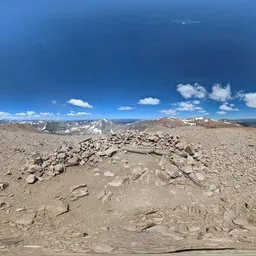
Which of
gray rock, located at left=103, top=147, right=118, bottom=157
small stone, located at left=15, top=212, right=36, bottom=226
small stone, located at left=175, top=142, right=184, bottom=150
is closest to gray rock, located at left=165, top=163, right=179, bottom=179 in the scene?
small stone, located at left=175, top=142, right=184, bottom=150

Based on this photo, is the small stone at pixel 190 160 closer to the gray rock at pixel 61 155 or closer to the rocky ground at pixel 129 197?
the rocky ground at pixel 129 197

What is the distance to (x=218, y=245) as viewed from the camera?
287 inches

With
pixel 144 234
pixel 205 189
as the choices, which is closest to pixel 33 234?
pixel 144 234

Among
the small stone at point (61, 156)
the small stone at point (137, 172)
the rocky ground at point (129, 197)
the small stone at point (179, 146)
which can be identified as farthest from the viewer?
the small stone at point (179, 146)

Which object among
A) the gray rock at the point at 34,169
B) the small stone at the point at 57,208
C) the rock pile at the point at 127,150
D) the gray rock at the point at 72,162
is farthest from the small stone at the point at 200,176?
the gray rock at the point at 34,169

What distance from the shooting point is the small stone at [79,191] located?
10281mm

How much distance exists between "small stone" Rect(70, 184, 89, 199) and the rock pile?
3.71 ft

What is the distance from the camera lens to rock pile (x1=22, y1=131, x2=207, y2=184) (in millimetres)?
11500

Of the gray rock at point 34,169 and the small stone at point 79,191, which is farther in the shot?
the gray rock at point 34,169

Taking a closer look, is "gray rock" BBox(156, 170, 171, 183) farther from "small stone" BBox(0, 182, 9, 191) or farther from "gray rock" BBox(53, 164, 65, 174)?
"small stone" BBox(0, 182, 9, 191)

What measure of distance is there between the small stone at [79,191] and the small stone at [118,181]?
0.75 meters

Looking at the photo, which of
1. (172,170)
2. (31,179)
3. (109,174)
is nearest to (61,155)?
(31,179)

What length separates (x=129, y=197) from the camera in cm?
1015

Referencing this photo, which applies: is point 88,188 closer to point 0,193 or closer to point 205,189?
point 0,193
